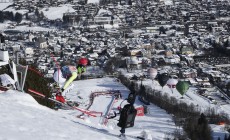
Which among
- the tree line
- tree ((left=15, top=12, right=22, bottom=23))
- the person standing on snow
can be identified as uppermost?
the person standing on snow

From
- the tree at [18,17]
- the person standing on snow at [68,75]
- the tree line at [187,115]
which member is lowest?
the tree at [18,17]

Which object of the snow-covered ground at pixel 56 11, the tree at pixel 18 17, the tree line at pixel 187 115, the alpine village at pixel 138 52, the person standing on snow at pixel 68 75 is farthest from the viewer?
the snow-covered ground at pixel 56 11

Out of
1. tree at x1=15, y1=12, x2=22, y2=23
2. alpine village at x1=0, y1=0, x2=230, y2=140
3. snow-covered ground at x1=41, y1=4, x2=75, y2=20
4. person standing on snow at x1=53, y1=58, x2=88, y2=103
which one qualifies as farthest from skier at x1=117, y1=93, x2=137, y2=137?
tree at x1=15, y1=12, x2=22, y2=23

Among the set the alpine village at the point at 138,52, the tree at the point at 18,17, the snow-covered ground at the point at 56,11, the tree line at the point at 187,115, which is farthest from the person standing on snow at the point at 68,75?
A: the tree at the point at 18,17

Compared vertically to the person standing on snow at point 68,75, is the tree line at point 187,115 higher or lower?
lower

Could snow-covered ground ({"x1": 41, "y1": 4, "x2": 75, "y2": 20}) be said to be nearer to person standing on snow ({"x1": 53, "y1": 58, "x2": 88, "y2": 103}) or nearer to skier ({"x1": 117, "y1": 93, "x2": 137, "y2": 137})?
person standing on snow ({"x1": 53, "y1": 58, "x2": 88, "y2": 103})

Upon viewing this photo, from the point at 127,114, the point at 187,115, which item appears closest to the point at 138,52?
the point at 187,115

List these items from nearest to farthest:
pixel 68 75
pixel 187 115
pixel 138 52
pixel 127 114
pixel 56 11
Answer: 1. pixel 127 114
2. pixel 68 75
3. pixel 187 115
4. pixel 138 52
5. pixel 56 11

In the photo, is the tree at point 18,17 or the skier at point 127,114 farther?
the tree at point 18,17

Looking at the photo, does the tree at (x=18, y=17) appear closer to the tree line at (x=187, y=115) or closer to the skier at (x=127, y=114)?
the tree line at (x=187, y=115)

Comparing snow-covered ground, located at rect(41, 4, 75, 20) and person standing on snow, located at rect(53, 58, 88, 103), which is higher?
person standing on snow, located at rect(53, 58, 88, 103)

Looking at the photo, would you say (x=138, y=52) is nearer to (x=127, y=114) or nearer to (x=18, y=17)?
(x=18, y=17)

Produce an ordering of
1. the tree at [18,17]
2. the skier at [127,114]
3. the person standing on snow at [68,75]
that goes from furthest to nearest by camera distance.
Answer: the tree at [18,17] < the person standing on snow at [68,75] < the skier at [127,114]

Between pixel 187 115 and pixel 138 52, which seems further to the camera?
pixel 138 52
